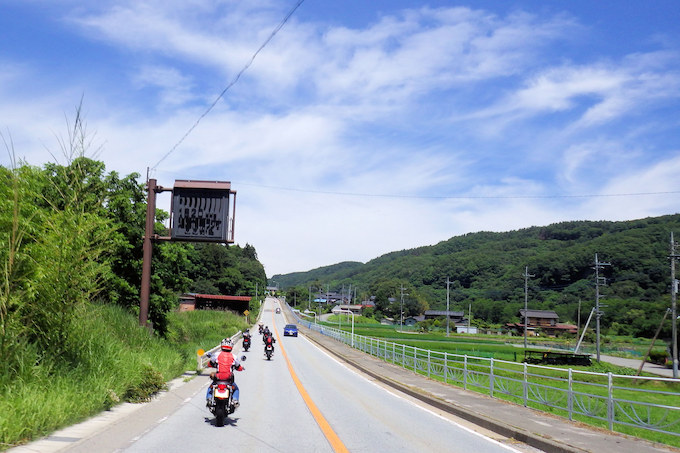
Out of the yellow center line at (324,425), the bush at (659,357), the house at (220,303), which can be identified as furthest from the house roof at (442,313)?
the yellow center line at (324,425)

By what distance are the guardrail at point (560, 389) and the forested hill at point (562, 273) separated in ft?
97.0

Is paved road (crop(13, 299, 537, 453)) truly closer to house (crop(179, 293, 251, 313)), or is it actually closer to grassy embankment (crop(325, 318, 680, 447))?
grassy embankment (crop(325, 318, 680, 447))

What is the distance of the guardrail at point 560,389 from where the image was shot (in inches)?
386

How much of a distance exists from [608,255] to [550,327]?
1966 cm

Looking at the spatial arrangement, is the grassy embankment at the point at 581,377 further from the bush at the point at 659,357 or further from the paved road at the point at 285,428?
the bush at the point at 659,357

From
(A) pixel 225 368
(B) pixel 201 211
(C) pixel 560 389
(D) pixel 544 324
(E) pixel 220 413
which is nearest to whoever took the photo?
(E) pixel 220 413

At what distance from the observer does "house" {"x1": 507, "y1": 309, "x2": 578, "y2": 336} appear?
115631 mm

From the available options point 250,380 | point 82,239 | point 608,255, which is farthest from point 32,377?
point 608,255

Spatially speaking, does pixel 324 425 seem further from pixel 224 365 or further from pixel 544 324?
pixel 544 324

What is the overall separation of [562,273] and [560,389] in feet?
426

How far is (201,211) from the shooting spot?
18781mm

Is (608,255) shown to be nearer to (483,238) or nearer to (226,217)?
(483,238)

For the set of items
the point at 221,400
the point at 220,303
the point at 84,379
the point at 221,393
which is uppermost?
the point at 84,379

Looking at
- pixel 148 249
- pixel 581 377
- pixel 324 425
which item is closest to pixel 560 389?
pixel 324 425
